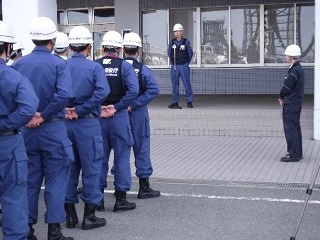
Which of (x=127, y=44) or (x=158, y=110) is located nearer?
(x=127, y=44)

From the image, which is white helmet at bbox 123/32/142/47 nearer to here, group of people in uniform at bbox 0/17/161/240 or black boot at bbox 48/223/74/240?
group of people in uniform at bbox 0/17/161/240

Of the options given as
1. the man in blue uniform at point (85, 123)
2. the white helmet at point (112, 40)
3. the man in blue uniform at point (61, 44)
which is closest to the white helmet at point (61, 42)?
the man in blue uniform at point (61, 44)

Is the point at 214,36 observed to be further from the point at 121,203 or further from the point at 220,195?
the point at 121,203

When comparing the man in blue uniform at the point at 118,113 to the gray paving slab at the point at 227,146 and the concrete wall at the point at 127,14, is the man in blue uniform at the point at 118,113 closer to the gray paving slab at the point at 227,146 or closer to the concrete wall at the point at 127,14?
the gray paving slab at the point at 227,146

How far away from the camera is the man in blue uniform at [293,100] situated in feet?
31.3

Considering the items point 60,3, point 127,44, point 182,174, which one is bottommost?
point 182,174

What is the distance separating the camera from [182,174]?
9203 millimetres

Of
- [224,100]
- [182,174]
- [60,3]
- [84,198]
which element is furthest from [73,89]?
[60,3]

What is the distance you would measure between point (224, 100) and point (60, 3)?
6.73m

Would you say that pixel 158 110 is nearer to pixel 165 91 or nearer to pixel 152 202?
pixel 165 91

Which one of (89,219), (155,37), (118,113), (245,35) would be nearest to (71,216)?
(89,219)

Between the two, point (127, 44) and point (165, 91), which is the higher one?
point (127, 44)

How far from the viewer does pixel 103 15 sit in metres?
18.7

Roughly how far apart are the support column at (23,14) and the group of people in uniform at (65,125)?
6773mm
